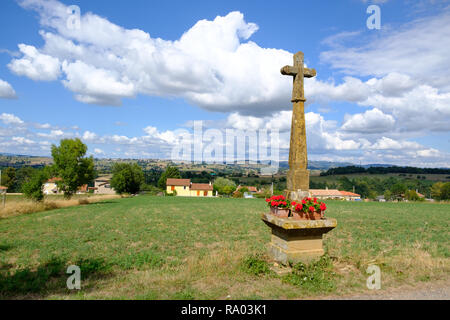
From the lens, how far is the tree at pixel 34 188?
2744 centimetres

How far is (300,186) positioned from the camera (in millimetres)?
6137

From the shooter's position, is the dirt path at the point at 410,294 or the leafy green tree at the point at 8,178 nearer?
the dirt path at the point at 410,294

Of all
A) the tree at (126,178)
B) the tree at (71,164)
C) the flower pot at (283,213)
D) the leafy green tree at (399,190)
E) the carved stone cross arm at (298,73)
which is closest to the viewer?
the flower pot at (283,213)

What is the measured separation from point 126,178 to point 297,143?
7051cm

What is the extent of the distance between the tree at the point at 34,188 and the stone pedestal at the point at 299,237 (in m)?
30.7

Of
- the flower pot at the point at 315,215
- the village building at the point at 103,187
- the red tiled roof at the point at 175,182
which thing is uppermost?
the flower pot at the point at 315,215

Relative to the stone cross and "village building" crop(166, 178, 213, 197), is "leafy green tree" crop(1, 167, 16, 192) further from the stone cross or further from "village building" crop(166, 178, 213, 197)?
the stone cross

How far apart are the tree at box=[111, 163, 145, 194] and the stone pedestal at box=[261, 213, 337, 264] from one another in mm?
67922

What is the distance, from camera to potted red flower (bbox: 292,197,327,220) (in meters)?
5.59

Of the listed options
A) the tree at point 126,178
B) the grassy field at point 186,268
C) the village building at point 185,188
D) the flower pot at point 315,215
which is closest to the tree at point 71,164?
the grassy field at point 186,268

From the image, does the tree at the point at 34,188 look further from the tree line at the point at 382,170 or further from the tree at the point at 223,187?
the tree line at the point at 382,170

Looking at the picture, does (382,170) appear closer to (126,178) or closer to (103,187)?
(126,178)

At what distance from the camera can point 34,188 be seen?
2773 centimetres
